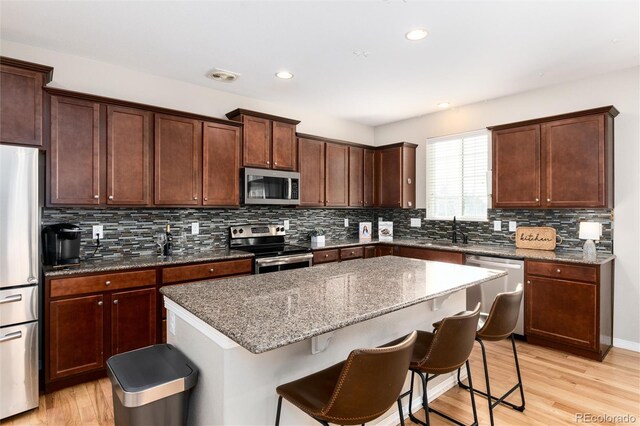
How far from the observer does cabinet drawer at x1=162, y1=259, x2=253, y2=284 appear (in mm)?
3135

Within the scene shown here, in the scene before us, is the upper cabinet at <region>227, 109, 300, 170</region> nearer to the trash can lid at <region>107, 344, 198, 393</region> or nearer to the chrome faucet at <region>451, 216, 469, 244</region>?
the chrome faucet at <region>451, 216, 469, 244</region>

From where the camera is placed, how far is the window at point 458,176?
4.68 m

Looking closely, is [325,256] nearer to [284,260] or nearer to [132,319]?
[284,260]

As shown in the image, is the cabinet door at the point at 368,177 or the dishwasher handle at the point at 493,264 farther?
the cabinet door at the point at 368,177

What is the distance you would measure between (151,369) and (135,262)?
1.67 metres

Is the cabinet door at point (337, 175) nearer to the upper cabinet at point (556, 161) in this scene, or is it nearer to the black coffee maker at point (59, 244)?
the upper cabinet at point (556, 161)

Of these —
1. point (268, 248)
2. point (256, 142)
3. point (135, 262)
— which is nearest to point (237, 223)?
point (268, 248)

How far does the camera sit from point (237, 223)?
4.30m

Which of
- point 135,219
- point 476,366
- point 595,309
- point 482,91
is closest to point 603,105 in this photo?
point 482,91

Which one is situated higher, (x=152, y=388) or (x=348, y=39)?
(x=348, y=39)

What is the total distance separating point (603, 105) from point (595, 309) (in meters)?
2.12

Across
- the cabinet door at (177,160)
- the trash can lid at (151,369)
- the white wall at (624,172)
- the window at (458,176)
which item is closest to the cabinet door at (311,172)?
the cabinet door at (177,160)

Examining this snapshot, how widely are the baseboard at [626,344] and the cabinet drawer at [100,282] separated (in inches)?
182

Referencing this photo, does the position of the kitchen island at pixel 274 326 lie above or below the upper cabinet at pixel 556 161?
below
